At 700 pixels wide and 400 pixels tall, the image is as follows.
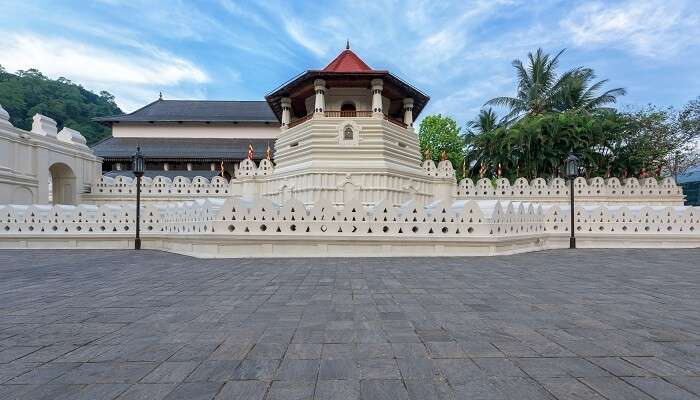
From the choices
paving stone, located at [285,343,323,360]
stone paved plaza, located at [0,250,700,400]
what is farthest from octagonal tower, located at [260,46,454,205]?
paving stone, located at [285,343,323,360]

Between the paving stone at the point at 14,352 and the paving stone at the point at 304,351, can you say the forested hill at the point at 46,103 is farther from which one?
the paving stone at the point at 304,351

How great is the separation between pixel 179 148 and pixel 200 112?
803 centimetres

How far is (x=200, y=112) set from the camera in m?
40.5

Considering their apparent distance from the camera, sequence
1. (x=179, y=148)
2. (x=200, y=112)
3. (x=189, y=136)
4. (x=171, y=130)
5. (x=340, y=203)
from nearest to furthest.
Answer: (x=340, y=203) → (x=179, y=148) → (x=189, y=136) → (x=171, y=130) → (x=200, y=112)

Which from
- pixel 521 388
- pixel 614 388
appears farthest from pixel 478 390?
pixel 614 388

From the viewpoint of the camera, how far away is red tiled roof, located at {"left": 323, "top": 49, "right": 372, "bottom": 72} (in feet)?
66.8

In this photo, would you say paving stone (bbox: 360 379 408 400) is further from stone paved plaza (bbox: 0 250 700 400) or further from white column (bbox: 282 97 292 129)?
white column (bbox: 282 97 292 129)

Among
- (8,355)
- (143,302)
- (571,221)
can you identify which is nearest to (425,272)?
(143,302)

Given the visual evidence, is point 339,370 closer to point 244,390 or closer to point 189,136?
point 244,390

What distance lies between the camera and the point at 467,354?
359 cm

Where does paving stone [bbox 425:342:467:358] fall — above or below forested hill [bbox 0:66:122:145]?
below

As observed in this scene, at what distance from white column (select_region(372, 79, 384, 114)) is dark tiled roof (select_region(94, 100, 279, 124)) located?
815 inches

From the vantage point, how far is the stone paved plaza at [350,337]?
2.94 meters

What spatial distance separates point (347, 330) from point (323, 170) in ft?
47.7
